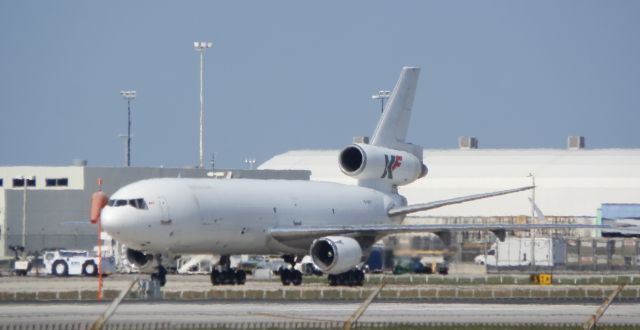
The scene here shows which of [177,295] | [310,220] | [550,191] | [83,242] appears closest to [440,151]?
[550,191]

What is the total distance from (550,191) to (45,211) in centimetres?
5944

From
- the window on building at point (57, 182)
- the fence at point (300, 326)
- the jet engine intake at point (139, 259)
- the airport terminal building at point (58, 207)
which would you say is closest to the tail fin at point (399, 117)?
the jet engine intake at point (139, 259)

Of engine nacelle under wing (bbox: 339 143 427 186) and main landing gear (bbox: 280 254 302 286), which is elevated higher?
engine nacelle under wing (bbox: 339 143 427 186)

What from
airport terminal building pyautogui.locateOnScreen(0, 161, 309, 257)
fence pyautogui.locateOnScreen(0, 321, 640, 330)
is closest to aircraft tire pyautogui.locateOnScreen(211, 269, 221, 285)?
fence pyautogui.locateOnScreen(0, 321, 640, 330)

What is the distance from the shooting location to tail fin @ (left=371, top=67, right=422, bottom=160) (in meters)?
78.2

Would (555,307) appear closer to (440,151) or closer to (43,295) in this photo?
(43,295)

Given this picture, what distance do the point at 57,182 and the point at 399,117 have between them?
136 feet

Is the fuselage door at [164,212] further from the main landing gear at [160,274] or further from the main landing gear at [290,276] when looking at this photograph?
the main landing gear at [290,276]

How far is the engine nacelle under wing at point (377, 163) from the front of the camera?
75750 millimetres

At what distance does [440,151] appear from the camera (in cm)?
16788

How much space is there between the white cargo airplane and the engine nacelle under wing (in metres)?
0.05

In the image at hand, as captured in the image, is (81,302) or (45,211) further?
(45,211)

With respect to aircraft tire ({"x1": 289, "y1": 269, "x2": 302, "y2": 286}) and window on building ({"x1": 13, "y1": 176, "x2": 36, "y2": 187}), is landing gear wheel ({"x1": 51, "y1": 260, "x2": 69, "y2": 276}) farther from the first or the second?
window on building ({"x1": 13, "y1": 176, "x2": 36, "y2": 187})

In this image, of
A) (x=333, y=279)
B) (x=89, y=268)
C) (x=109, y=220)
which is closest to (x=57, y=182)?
(x=89, y=268)
